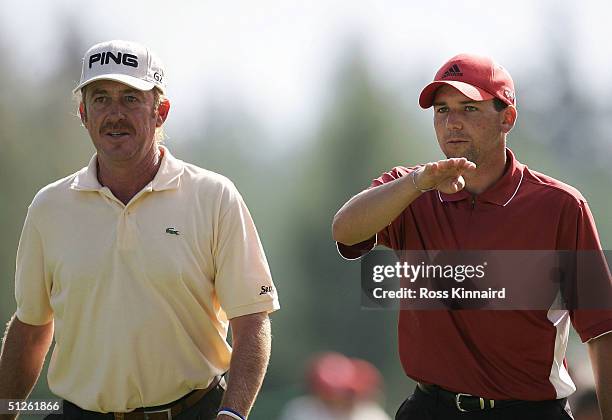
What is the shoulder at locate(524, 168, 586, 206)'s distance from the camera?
16.1 feet

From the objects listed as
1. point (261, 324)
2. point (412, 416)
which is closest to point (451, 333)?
point (412, 416)

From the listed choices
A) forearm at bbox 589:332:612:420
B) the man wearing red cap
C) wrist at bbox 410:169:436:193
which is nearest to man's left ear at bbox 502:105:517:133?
the man wearing red cap

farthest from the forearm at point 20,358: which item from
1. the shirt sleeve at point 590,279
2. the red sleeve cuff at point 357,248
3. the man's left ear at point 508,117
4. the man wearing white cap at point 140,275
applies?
the shirt sleeve at point 590,279

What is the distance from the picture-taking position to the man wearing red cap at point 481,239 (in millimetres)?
4840

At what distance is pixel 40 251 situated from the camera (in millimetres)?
5211

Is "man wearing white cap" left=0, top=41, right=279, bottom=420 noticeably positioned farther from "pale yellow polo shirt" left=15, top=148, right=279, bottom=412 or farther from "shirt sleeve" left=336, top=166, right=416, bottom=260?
"shirt sleeve" left=336, top=166, right=416, bottom=260

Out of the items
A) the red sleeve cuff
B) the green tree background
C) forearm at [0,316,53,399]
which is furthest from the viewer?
the green tree background

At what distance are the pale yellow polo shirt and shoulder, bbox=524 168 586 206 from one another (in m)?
1.17

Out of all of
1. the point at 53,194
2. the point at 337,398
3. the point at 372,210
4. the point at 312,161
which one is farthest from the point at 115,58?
the point at 312,161

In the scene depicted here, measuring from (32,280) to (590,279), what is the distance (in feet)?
7.75

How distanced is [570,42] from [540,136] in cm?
305

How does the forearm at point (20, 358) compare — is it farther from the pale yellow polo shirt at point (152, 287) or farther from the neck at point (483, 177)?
the neck at point (483, 177)

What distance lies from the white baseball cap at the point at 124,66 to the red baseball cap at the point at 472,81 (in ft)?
3.80

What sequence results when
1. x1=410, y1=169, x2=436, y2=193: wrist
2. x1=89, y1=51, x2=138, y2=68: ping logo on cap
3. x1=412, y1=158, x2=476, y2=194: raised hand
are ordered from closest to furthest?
x1=412, y1=158, x2=476, y2=194: raised hand, x1=410, y1=169, x2=436, y2=193: wrist, x1=89, y1=51, x2=138, y2=68: ping logo on cap
